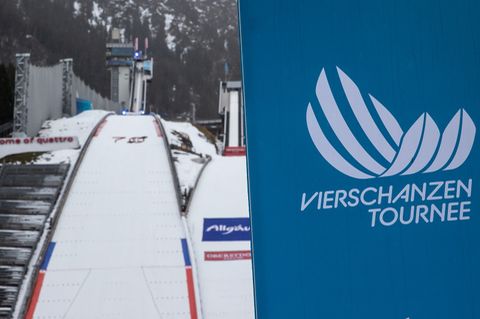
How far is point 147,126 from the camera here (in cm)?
1984

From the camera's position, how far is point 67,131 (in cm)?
2066

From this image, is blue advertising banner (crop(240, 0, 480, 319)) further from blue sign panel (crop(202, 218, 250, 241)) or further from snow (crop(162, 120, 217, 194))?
snow (crop(162, 120, 217, 194))

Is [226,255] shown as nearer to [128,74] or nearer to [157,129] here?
[157,129]

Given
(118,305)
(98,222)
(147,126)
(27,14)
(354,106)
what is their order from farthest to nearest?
(27,14) < (147,126) < (98,222) < (118,305) < (354,106)

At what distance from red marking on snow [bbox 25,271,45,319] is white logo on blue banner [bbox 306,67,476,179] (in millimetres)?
7285

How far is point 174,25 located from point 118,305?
12504 cm

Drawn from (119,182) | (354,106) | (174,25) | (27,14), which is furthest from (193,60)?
(354,106)

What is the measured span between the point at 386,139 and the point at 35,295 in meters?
7.80

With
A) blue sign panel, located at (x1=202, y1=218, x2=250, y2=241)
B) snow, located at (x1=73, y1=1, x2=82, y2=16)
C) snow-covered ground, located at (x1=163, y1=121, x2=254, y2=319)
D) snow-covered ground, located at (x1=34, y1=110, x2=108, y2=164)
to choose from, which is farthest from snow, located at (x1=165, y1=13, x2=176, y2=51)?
blue sign panel, located at (x1=202, y1=218, x2=250, y2=241)

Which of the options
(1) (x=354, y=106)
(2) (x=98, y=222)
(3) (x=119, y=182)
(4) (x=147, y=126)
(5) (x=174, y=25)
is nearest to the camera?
(1) (x=354, y=106)

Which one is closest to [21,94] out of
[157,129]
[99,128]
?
[99,128]

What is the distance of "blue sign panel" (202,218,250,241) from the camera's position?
10633mm

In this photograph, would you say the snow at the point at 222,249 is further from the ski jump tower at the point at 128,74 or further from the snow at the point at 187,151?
the ski jump tower at the point at 128,74

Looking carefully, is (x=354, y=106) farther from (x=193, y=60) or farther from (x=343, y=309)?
(x=193, y=60)
